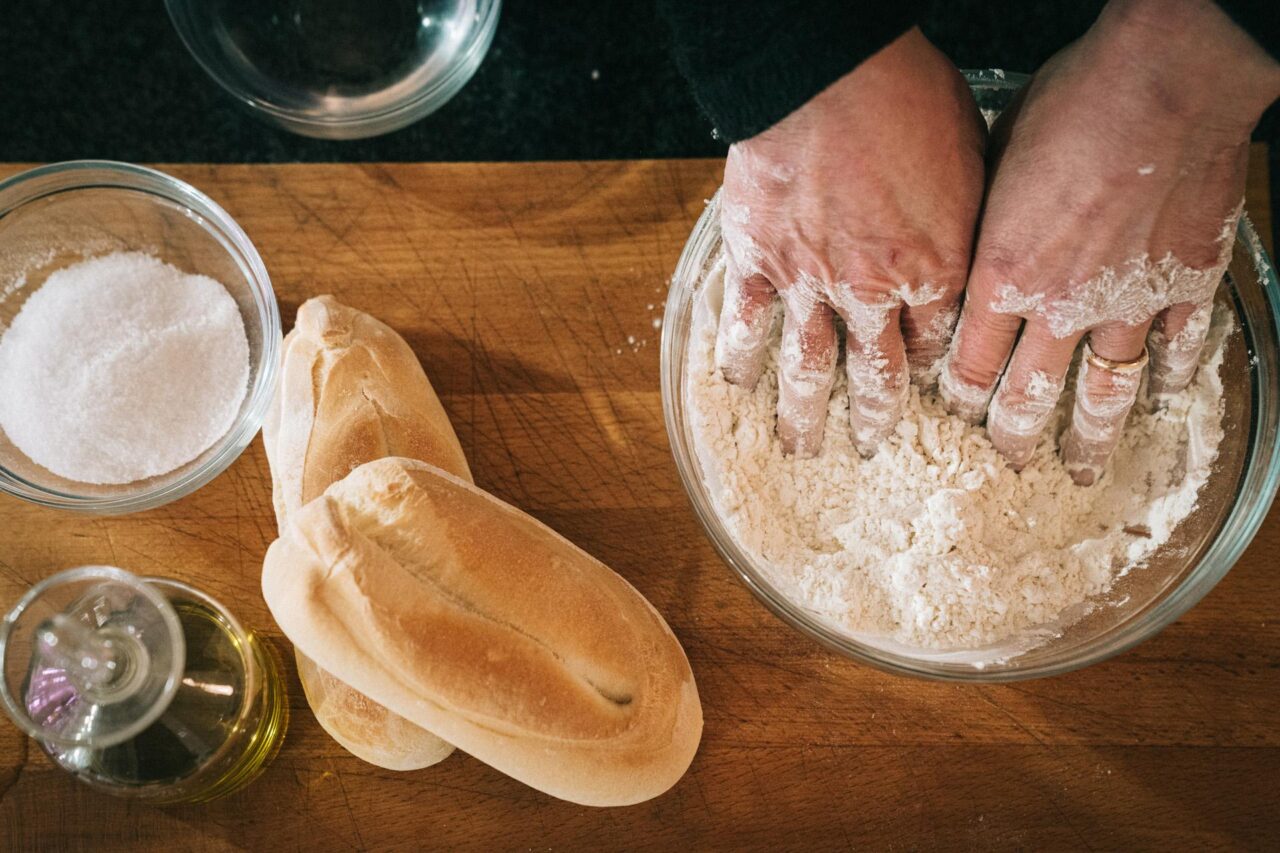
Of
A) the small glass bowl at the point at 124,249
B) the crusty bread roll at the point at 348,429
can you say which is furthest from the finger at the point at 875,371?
the small glass bowl at the point at 124,249

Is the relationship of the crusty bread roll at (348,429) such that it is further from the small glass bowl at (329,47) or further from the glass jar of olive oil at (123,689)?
the small glass bowl at (329,47)

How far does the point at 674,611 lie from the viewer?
1.25 meters

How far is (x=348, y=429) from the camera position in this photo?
3.68 feet

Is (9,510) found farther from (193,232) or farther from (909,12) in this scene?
(909,12)

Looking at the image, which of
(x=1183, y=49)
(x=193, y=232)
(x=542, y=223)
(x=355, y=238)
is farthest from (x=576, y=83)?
(x=1183, y=49)

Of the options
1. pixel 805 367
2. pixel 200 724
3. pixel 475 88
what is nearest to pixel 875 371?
pixel 805 367

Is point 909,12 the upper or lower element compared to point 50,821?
upper

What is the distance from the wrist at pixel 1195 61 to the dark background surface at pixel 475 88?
0.56 meters

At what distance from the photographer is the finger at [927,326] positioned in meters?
1.04

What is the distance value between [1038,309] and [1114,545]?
353mm

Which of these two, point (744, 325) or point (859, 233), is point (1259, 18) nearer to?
point (859, 233)

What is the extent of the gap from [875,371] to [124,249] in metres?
1.02

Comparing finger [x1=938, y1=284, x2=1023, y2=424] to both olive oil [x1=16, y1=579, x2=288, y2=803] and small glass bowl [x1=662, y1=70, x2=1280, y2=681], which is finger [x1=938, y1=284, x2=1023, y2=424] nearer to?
small glass bowl [x1=662, y1=70, x2=1280, y2=681]

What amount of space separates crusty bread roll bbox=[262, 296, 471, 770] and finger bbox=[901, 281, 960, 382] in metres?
0.57
